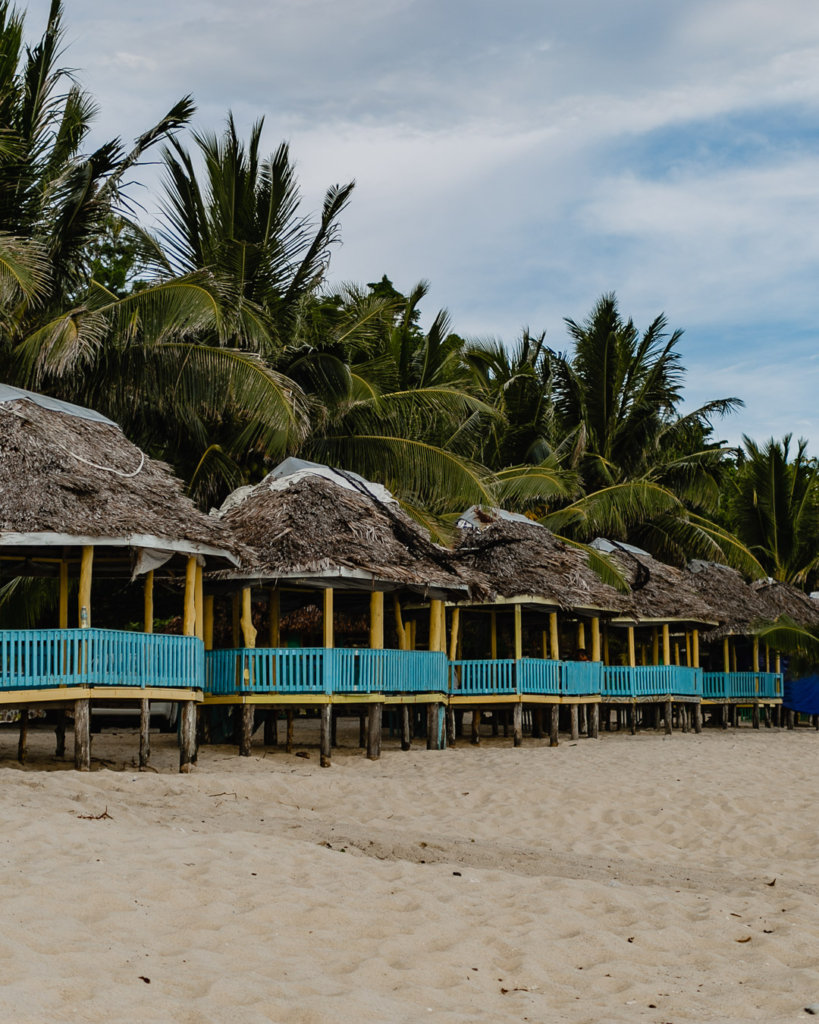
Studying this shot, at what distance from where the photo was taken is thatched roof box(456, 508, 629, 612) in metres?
20.9

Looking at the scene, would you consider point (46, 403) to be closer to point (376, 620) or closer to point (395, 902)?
point (376, 620)

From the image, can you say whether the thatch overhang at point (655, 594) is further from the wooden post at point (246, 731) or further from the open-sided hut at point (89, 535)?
the open-sided hut at point (89, 535)

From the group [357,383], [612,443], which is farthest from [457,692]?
[612,443]

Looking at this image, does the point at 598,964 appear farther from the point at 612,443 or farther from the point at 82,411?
the point at 612,443

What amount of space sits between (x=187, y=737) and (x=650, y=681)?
12570mm

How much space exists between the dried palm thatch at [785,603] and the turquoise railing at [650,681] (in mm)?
4163

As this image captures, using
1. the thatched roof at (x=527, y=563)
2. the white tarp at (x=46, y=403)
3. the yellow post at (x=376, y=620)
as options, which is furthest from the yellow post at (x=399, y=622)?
the white tarp at (x=46, y=403)

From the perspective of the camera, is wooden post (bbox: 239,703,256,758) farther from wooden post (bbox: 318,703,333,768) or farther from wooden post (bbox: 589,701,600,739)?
wooden post (bbox: 589,701,600,739)

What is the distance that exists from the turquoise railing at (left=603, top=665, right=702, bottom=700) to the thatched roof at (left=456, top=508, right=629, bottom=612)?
1872 mm

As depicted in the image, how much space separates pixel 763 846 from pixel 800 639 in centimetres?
1331

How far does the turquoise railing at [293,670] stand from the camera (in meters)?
16.2

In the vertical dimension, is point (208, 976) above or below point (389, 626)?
below

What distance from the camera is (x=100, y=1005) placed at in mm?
5078

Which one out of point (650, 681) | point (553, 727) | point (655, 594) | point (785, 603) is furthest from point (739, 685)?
point (553, 727)
